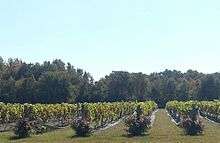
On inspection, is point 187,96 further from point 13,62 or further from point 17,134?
point 17,134

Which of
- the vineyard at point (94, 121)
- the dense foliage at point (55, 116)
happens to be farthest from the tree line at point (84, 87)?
the dense foliage at point (55, 116)

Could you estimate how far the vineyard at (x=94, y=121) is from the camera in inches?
1884

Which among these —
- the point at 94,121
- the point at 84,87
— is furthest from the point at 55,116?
the point at 84,87

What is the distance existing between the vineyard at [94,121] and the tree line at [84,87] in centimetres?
4753

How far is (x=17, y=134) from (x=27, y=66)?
114 m

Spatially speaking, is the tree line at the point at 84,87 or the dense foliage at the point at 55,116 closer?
the dense foliage at the point at 55,116

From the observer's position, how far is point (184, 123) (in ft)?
161

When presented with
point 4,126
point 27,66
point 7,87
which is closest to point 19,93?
point 7,87

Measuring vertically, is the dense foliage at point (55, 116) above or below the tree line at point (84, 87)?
below

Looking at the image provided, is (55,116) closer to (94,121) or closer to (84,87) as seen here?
(94,121)

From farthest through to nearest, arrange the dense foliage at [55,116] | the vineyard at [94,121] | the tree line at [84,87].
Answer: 1. the tree line at [84,87]
2. the vineyard at [94,121]
3. the dense foliage at [55,116]

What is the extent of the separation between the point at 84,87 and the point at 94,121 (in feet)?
270

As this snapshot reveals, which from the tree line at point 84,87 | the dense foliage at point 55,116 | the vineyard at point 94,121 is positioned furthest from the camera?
the tree line at point 84,87

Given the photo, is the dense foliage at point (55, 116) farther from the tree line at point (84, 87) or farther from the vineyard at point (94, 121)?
the tree line at point (84, 87)
